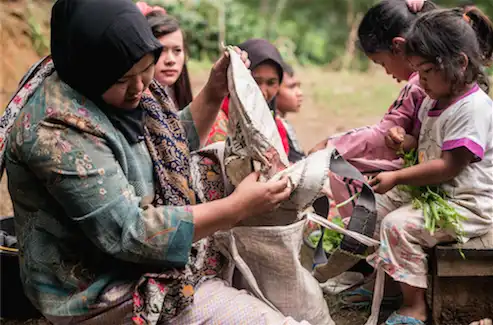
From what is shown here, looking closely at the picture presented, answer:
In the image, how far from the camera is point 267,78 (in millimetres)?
4547

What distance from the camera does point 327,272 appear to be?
312 centimetres

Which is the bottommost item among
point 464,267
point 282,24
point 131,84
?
point 282,24

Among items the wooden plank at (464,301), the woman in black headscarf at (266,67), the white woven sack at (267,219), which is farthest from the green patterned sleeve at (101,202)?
the woman in black headscarf at (266,67)

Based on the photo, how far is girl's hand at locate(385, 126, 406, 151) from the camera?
3.33 metres

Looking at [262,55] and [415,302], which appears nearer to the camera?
[415,302]

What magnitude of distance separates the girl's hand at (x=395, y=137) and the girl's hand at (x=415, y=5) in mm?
660

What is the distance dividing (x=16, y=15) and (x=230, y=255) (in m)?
6.62

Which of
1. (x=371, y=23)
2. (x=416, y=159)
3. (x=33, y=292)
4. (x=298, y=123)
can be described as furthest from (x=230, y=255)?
(x=298, y=123)

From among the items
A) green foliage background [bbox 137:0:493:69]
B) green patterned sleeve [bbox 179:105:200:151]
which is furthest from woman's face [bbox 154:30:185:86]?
green foliage background [bbox 137:0:493:69]

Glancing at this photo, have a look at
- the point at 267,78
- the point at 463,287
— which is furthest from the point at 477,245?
the point at 267,78

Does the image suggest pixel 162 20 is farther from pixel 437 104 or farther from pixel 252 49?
pixel 437 104

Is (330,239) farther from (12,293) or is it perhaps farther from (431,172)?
(12,293)

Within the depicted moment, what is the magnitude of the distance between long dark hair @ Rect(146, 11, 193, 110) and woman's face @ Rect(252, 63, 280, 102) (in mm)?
525

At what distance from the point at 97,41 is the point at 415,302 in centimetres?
200
